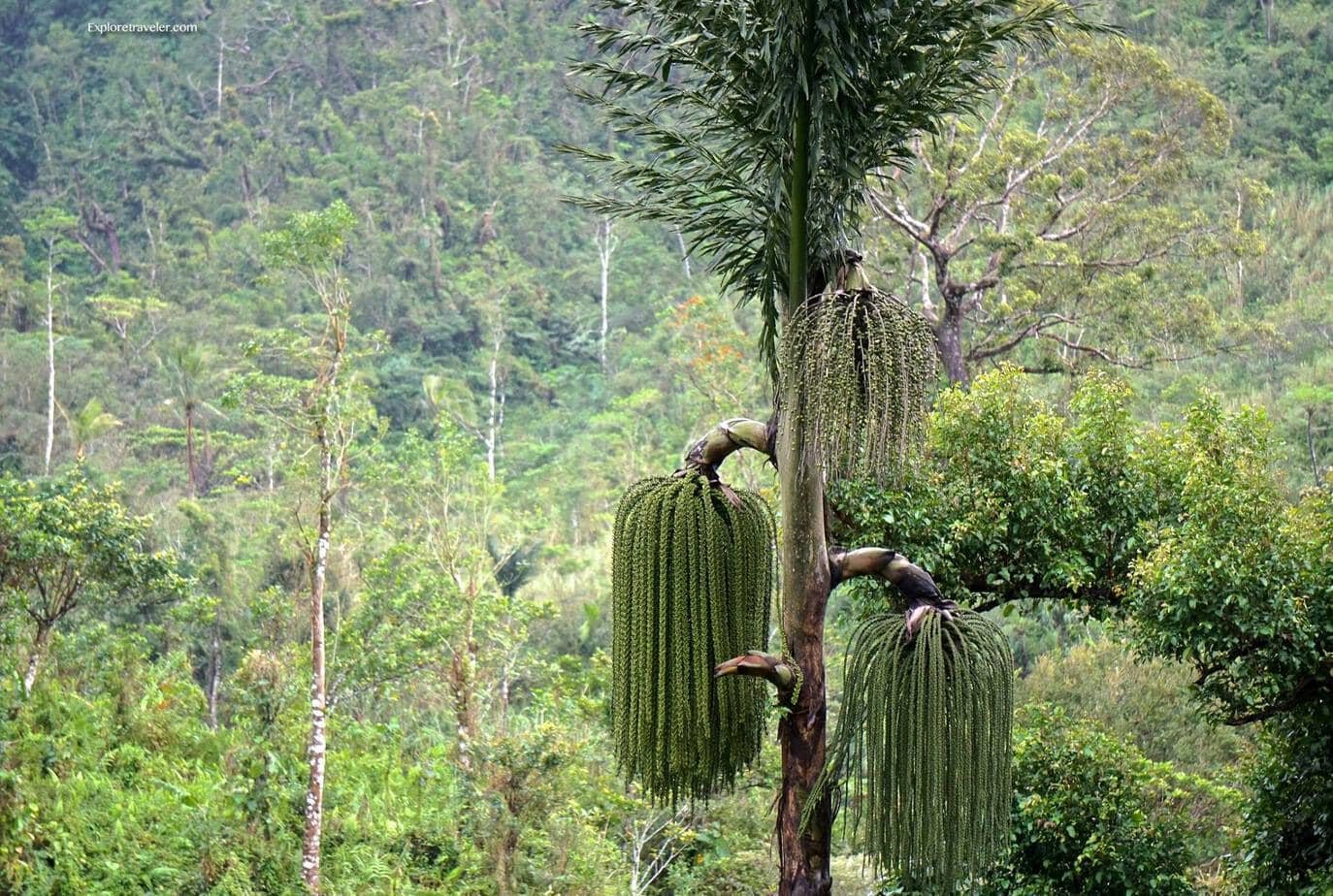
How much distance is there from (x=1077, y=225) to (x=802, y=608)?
11.7 m

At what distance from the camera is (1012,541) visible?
571 cm

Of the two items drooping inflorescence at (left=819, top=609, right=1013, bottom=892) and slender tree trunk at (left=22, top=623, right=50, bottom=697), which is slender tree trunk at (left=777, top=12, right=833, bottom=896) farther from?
slender tree trunk at (left=22, top=623, right=50, bottom=697)

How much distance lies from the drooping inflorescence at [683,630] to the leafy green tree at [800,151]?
4cm

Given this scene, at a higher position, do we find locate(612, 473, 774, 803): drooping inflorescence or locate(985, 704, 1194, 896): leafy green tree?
locate(612, 473, 774, 803): drooping inflorescence

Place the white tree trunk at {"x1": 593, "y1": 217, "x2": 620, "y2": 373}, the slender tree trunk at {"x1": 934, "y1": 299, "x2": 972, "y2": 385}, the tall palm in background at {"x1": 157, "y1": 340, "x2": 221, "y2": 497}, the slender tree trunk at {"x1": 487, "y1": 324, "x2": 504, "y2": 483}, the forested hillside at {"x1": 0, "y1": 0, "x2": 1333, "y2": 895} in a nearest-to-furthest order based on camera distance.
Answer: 1. the forested hillside at {"x1": 0, "y1": 0, "x2": 1333, "y2": 895}
2. the slender tree trunk at {"x1": 934, "y1": 299, "x2": 972, "y2": 385}
3. the tall palm in background at {"x1": 157, "y1": 340, "x2": 221, "y2": 497}
4. the slender tree trunk at {"x1": 487, "y1": 324, "x2": 504, "y2": 483}
5. the white tree trunk at {"x1": 593, "y1": 217, "x2": 620, "y2": 373}

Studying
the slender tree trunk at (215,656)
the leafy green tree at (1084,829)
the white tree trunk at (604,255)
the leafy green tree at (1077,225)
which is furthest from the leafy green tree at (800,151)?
the white tree trunk at (604,255)

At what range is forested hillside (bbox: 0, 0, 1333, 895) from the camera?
5.75m

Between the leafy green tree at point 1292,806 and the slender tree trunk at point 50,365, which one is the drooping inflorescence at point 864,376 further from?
the slender tree trunk at point 50,365

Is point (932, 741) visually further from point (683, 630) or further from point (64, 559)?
point (64, 559)

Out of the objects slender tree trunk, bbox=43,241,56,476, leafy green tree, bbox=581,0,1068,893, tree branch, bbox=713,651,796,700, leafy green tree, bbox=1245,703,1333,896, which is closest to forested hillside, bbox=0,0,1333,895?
leafy green tree, bbox=1245,703,1333,896

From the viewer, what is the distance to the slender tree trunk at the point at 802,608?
271 cm

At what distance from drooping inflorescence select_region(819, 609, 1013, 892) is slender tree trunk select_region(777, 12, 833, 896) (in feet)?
0.21

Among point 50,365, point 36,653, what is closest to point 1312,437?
point 36,653

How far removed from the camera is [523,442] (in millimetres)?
27438
